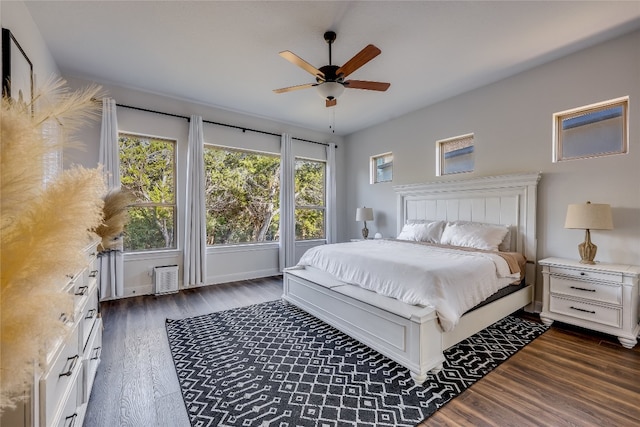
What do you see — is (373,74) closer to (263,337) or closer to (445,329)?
(445,329)

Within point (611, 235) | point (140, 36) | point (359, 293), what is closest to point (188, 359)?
point (359, 293)

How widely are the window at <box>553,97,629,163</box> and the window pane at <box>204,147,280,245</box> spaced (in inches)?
164

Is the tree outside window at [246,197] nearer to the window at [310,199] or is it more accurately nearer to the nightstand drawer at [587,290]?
the window at [310,199]

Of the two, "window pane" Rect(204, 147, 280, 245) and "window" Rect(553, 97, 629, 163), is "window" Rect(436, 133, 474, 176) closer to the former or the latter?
"window" Rect(553, 97, 629, 163)

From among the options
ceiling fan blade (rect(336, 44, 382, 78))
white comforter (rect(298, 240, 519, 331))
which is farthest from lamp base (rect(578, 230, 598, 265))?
ceiling fan blade (rect(336, 44, 382, 78))

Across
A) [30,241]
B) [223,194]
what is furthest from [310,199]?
[30,241]

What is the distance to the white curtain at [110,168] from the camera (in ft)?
12.1

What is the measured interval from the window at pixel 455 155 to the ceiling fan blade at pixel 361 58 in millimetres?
2434

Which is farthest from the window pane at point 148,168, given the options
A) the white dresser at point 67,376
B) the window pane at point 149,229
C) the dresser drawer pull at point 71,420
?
the dresser drawer pull at point 71,420

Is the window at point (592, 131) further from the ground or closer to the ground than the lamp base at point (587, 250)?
further from the ground

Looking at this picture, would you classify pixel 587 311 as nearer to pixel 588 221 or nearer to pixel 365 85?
pixel 588 221

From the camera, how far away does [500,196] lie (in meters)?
3.60

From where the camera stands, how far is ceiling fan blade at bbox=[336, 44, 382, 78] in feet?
7.27

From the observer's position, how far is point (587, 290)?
2.70m
